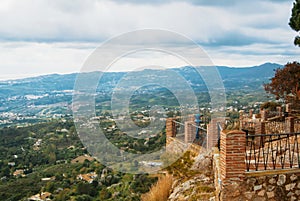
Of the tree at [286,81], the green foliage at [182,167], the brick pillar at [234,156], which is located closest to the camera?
the brick pillar at [234,156]

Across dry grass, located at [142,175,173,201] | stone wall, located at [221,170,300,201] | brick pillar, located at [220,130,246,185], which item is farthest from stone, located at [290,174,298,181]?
dry grass, located at [142,175,173,201]

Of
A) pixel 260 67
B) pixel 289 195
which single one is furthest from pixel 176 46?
pixel 260 67

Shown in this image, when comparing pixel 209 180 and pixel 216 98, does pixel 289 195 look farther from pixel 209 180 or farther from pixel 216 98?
pixel 216 98

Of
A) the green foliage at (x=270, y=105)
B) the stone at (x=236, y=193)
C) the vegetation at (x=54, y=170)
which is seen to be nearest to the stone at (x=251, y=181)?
the stone at (x=236, y=193)

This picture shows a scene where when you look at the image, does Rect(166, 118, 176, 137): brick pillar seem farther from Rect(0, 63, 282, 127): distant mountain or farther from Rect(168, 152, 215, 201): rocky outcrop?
Rect(168, 152, 215, 201): rocky outcrop

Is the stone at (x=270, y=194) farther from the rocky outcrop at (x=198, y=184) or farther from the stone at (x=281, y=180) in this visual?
the rocky outcrop at (x=198, y=184)

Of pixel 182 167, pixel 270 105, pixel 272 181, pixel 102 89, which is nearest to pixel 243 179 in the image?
pixel 272 181

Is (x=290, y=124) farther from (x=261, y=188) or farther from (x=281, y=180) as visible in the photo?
(x=261, y=188)
